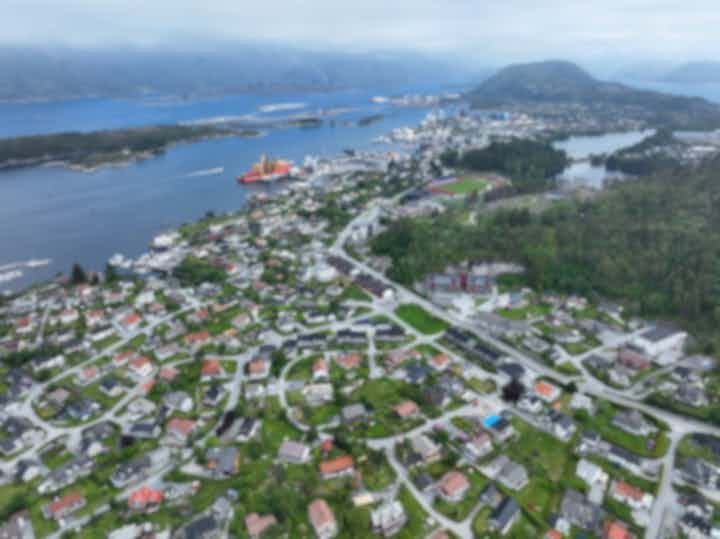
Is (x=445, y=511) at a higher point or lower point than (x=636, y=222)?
lower

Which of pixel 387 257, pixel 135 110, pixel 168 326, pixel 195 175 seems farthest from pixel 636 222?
pixel 135 110

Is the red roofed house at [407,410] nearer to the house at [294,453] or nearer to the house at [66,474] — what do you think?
the house at [294,453]

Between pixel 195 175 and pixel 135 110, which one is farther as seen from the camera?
pixel 135 110

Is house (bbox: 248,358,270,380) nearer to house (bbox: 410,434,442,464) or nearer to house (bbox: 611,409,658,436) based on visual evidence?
house (bbox: 410,434,442,464)

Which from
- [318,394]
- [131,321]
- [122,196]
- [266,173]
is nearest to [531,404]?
[318,394]

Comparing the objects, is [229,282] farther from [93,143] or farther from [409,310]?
[93,143]
